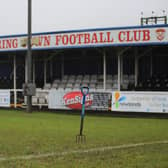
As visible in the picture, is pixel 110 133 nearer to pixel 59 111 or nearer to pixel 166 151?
pixel 166 151

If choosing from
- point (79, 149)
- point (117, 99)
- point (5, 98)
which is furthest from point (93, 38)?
point (79, 149)

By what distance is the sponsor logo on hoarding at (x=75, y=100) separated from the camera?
87.4ft

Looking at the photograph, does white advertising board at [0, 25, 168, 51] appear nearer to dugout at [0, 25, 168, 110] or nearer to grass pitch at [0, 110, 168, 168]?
dugout at [0, 25, 168, 110]

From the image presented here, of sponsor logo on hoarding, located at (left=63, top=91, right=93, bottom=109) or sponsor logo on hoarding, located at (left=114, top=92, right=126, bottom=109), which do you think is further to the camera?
sponsor logo on hoarding, located at (left=63, top=91, right=93, bottom=109)

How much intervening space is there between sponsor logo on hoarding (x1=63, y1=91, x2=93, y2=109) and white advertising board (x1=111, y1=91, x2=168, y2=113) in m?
1.73

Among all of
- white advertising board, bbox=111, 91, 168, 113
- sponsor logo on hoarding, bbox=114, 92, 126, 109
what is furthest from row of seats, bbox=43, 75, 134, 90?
white advertising board, bbox=111, 91, 168, 113

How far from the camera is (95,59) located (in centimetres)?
3678

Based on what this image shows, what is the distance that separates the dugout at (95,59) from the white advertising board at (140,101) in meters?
3.07

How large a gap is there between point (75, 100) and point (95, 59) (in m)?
10.2

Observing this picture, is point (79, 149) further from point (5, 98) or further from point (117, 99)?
point (5, 98)

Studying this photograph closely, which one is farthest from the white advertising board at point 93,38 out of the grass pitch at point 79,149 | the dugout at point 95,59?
the grass pitch at point 79,149

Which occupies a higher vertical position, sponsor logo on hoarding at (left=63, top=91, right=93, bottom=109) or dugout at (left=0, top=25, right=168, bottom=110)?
dugout at (left=0, top=25, right=168, bottom=110)

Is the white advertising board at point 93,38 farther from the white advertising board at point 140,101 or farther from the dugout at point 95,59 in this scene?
the white advertising board at point 140,101

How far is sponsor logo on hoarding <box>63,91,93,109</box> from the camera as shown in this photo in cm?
2662
